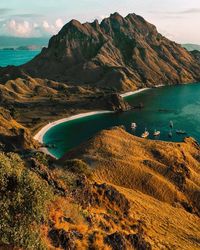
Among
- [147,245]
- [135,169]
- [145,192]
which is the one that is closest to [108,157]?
[135,169]

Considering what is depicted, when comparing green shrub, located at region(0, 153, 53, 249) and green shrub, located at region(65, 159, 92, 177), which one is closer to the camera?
green shrub, located at region(0, 153, 53, 249)

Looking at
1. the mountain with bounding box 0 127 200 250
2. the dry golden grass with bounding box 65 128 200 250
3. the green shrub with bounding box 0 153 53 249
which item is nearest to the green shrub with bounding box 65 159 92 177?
the mountain with bounding box 0 127 200 250

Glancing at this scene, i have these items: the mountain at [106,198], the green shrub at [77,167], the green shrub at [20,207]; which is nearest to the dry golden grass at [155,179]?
the mountain at [106,198]

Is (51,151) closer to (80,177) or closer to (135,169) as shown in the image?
(135,169)

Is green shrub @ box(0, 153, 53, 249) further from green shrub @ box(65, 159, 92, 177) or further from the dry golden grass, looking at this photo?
green shrub @ box(65, 159, 92, 177)

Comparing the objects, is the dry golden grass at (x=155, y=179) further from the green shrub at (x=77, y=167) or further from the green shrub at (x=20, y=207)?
the green shrub at (x=20, y=207)

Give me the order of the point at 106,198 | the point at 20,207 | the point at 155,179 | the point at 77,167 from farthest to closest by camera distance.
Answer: the point at 155,179 → the point at 77,167 → the point at 106,198 → the point at 20,207

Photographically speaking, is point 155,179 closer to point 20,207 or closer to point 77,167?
point 77,167

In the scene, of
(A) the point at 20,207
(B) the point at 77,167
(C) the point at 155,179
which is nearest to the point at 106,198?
(B) the point at 77,167
